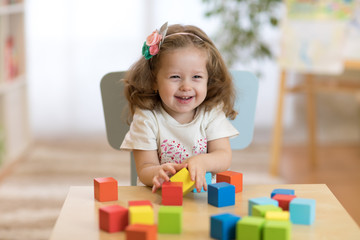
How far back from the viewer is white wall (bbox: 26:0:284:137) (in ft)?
13.1

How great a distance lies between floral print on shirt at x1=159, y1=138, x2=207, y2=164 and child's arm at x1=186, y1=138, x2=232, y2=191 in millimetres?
29

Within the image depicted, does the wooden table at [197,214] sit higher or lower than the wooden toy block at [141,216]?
lower

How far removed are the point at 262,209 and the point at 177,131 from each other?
543 mm

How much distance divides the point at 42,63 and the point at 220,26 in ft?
4.49

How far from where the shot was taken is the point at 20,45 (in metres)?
3.65

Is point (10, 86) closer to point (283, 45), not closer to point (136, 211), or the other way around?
point (283, 45)

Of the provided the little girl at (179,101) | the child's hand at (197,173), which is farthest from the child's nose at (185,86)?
the child's hand at (197,173)

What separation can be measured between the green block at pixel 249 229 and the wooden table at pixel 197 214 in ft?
0.19

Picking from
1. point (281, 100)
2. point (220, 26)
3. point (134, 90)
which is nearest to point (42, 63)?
point (220, 26)

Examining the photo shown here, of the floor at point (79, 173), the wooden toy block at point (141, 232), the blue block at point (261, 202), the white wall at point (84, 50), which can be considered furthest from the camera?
the white wall at point (84, 50)

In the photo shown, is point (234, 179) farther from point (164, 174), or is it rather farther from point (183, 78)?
point (183, 78)

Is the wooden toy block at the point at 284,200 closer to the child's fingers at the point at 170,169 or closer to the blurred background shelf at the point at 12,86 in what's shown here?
the child's fingers at the point at 170,169

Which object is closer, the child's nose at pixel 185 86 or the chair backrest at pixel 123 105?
the child's nose at pixel 185 86

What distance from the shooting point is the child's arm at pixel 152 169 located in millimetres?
1125
